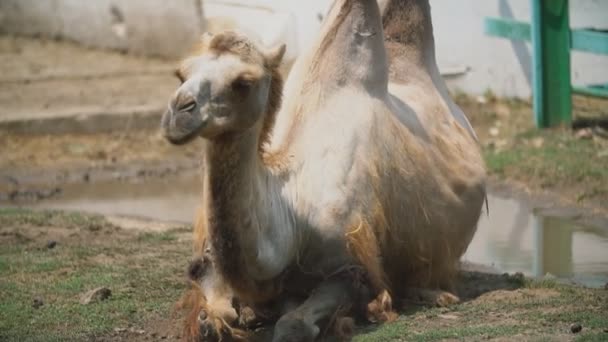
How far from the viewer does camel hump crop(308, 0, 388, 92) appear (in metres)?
6.92

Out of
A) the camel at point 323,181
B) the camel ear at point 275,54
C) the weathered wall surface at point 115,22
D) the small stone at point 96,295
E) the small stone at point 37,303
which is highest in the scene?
the camel ear at point 275,54

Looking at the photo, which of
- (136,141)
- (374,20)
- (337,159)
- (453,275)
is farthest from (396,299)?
(136,141)

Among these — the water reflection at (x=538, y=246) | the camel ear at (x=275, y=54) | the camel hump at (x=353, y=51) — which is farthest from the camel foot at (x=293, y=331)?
the water reflection at (x=538, y=246)

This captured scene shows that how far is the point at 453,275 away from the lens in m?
7.19

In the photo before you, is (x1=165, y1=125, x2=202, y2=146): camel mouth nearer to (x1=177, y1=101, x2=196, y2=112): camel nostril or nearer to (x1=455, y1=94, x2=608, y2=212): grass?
(x1=177, y1=101, x2=196, y2=112): camel nostril

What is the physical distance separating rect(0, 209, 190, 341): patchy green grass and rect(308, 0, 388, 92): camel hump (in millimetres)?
1439

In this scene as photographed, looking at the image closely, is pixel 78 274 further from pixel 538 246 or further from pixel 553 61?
pixel 553 61

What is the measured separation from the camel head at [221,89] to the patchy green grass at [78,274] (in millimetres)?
1401

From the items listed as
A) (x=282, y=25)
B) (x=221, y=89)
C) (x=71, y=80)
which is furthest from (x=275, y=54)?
(x=71, y=80)

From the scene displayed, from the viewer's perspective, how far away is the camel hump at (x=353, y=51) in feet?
22.7

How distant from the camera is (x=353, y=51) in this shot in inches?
275

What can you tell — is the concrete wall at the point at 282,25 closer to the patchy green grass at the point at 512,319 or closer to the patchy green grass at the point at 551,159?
the patchy green grass at the point at 551,159

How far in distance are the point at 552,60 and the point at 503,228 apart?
288cm

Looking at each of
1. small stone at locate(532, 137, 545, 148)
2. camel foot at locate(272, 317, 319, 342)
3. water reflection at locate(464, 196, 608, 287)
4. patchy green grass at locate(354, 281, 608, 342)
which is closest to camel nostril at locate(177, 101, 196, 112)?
camel foot at locate(272, 317, 319, 342)
